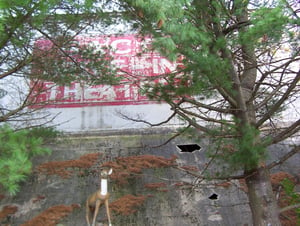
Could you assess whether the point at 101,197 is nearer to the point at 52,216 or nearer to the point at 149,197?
the point at 52,216

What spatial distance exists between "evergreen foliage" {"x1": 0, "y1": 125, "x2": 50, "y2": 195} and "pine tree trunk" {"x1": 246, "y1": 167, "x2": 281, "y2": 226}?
2452mm

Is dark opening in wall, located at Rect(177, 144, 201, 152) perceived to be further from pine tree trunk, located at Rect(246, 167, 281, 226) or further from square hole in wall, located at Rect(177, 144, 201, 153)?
pine tree trunk, located at Rect(246, 167, 281, 226)

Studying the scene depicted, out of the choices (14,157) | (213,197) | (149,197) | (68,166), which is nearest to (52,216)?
(68,166)

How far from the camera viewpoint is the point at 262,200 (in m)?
3.86

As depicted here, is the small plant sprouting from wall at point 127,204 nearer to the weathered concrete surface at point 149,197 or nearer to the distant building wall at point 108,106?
the weathered concrete surface at point 149,197

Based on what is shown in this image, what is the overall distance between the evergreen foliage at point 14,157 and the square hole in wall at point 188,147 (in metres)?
4.21

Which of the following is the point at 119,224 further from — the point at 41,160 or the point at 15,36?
the point at 15,36

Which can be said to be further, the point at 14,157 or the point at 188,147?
the point at 188,147

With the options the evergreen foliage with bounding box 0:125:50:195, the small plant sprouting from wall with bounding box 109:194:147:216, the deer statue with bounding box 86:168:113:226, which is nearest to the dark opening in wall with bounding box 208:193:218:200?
the small plant sprouting from wall with bounding box 109:194:147:216

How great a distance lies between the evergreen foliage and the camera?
8.09 ft

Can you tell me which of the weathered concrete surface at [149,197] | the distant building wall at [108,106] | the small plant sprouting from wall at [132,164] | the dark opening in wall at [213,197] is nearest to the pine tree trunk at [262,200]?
the weathered concrete surface at [149,197]

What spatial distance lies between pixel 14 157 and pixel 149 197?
336 cm

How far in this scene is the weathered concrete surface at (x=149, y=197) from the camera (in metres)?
5.25

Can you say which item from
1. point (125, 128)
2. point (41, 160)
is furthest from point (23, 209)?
point (125, 128)
